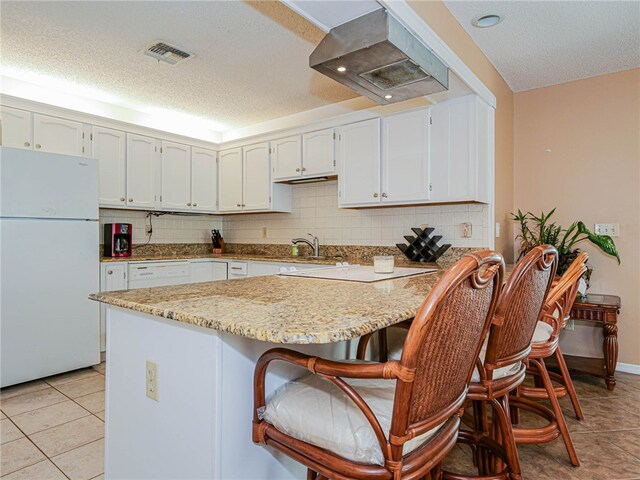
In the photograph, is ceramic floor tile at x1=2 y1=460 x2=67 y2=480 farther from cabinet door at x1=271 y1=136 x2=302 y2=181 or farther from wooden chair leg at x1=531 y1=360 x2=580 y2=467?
cabinet door at x1=271 y1=136 x2=302 y2=181

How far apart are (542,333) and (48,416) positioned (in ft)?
9.45

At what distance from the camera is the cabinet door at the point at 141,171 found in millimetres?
3842

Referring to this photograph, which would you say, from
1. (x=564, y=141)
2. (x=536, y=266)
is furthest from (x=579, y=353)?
(x=536, y=266)

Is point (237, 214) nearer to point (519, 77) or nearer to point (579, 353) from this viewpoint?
point (519, 77)

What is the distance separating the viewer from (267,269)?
3904 millimetres

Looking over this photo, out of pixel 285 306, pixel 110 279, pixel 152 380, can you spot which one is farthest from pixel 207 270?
pixel 285 306

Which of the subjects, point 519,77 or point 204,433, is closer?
point 204,433

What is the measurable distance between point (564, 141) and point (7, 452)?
4.52 meters

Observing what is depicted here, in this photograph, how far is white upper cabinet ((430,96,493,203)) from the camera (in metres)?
2.91

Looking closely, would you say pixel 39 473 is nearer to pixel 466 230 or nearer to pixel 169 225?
pixel 169 225

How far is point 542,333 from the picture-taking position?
73.4 inches

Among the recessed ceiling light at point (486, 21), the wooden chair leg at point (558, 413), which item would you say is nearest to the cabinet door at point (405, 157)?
the recessed ceiling light at point (486, 21)

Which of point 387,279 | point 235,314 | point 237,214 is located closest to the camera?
point 235,314

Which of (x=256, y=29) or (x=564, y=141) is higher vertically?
(x=256, y=29)
